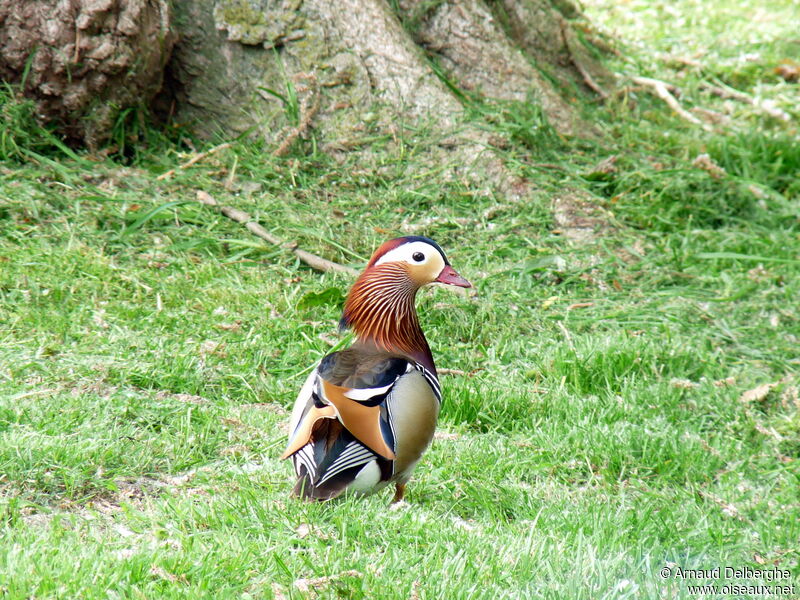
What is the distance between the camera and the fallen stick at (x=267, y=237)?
5.38 metres

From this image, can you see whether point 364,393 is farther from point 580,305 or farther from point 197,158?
point 197,158

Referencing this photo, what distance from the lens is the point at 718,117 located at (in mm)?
7918

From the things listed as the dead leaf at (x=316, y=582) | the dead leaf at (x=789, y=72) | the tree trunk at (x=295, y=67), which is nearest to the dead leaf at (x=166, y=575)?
the dead leaf at (x=316, y=582)

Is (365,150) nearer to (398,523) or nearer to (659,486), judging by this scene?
(659,486)

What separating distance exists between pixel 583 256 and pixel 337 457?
308 centimetres

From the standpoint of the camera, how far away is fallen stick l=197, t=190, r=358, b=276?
5383 mm

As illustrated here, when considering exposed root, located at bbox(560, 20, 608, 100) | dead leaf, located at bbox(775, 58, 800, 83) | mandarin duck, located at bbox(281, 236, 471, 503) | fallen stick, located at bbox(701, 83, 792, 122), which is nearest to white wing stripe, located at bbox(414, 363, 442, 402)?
mandarin duck, located at bbox(281, 236, 471, 503)

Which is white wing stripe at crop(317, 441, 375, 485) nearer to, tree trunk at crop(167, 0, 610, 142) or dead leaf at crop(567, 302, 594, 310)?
dead leaf at crop(567, 302, 594, 310)

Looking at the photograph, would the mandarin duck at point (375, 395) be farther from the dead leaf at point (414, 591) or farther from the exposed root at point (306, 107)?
the exposed root at point (306, 107)

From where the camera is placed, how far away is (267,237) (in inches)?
218

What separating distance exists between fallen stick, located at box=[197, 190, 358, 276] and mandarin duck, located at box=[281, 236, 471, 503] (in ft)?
5.09

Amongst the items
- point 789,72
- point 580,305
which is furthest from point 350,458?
point 789,72

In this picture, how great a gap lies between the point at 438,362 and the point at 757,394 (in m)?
1.54

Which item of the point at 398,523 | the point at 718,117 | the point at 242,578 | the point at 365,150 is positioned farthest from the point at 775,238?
the point at 242,578
